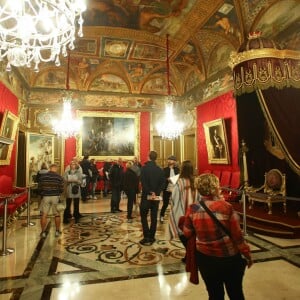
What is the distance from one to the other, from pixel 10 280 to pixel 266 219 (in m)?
4.96

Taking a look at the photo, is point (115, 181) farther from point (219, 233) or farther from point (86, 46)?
point (219, 233)

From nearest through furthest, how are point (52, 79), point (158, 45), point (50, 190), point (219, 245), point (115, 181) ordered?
point (219, 245)
point (50, 190)
point (115, 181)
point (158, 45)
point (52, 79)

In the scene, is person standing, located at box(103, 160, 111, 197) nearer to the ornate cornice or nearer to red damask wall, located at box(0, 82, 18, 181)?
red damask wall, located at box(0, 82, 18, 181)

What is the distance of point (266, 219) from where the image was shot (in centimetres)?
596

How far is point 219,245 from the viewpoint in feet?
6.96

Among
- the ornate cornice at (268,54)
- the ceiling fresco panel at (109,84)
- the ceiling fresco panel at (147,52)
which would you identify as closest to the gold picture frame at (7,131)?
the ceiling fresco panel at (109,84)

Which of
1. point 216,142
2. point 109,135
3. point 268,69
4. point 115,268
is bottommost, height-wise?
point 115,268

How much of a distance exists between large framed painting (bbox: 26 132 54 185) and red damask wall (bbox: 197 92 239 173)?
6.27 metres

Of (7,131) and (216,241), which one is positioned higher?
(7,131)

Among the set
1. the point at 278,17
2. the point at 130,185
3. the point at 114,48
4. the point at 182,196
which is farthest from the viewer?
the point at 114,48

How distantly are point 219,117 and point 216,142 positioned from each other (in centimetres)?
95

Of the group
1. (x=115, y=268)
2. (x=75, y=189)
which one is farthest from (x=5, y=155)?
(x=115, y=268)

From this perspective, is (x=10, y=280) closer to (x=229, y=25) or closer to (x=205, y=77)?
(x=229, y=25)

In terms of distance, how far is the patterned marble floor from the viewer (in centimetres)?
332
